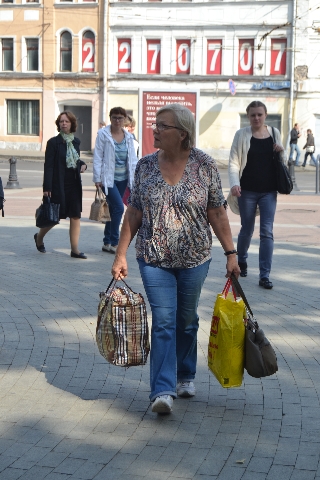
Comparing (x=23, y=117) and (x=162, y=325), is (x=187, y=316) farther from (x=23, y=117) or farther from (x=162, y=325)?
(x=23, y=117)

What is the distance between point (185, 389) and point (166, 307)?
2.20 feet

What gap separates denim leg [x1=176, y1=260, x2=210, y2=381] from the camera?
5023 mm

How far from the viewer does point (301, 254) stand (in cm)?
1119

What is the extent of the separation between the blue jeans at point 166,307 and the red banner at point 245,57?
3765 cm

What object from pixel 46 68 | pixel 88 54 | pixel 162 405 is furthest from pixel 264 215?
pixel 46 68

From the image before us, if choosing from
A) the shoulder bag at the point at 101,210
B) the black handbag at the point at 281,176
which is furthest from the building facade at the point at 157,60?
the black handbag at the point at 281,176

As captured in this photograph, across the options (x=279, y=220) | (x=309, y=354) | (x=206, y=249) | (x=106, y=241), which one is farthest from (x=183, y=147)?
(x=279, y=220)

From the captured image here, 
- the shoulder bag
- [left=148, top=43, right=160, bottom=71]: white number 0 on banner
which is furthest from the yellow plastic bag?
[left=148, top=43, right=160, bottom=71]: white number 0 on banner

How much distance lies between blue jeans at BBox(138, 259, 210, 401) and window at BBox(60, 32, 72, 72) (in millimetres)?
40493

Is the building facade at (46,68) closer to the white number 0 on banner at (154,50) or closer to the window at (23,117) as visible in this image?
the window at (23,117)

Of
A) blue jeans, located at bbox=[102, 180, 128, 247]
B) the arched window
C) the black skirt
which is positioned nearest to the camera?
the black skirt

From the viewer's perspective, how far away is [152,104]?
71.8 ft

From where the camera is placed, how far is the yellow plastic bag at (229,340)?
4.92 metres

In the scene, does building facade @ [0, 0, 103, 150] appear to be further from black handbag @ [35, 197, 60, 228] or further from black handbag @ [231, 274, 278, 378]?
black handbag @ [231, 274, 278, 378]
